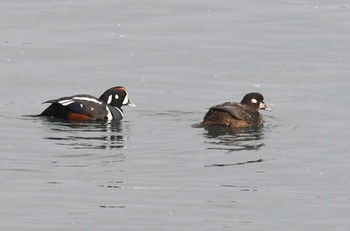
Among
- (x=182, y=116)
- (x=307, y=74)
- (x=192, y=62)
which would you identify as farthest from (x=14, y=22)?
(x=182, y=116)

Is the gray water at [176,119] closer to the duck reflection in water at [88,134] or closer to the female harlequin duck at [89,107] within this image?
the duck reflection in water at [88,134]

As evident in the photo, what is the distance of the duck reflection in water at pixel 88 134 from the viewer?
18.7 m

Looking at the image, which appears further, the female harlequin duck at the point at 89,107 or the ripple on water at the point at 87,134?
the female harlequin duck at the point at 89,107

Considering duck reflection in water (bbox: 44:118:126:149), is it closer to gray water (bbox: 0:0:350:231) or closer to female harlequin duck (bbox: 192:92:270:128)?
gray water (bbox: 0:0:350:231)

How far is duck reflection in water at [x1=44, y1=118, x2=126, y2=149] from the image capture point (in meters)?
18.7

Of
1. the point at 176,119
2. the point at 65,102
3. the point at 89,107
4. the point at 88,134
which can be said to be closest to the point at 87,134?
the point at 88,134

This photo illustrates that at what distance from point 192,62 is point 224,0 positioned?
8.06 metres

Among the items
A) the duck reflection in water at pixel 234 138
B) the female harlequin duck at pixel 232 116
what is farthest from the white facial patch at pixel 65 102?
the duck reflection in water at pixel 234 138

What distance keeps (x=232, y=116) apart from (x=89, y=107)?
7.49 ft

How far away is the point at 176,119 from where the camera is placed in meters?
21.4

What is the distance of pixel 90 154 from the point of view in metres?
17.8

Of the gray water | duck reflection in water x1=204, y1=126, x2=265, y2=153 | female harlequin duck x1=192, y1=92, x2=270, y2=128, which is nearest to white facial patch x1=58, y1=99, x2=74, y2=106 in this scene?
the gray water

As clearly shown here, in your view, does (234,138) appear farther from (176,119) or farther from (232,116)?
(176,119)

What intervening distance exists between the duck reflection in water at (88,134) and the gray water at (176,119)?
0.03 m
